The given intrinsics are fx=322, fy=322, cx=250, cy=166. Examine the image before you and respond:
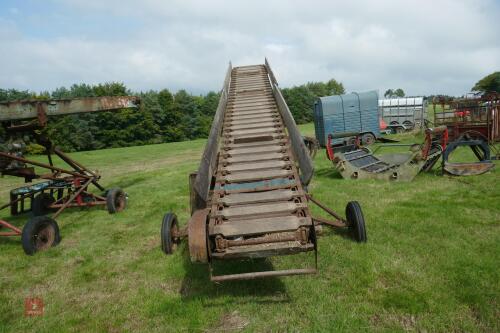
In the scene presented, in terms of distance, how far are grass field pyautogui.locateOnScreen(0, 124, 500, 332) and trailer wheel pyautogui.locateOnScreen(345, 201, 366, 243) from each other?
203mm

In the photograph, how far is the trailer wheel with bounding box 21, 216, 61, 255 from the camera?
20.5ft

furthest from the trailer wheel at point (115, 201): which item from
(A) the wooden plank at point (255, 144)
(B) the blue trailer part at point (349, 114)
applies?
(B) the blue trailer part at point (349, 114)

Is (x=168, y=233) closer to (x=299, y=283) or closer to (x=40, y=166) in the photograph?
(x=299, y=283)

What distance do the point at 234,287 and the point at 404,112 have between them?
28.7 meters

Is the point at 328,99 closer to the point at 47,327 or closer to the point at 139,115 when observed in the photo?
the point at 47,327

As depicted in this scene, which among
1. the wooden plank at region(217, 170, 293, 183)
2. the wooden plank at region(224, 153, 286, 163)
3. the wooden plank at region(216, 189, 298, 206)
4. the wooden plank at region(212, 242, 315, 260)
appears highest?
the wooden plank at region(224, 153, 286, 163)

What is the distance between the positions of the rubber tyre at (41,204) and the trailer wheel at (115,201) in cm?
181

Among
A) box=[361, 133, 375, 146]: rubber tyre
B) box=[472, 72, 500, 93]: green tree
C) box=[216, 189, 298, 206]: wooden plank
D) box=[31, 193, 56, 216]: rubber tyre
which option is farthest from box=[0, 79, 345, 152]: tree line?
box=[472, 72, 500, 93]: green tree

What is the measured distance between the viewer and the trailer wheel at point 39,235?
20.5 feet

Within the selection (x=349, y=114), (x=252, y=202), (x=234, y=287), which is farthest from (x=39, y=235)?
(x=349, y=114)

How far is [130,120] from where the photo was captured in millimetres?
49031

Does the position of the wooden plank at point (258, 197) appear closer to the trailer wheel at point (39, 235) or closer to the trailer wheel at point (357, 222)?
the trailer wheel at point (357, 222)

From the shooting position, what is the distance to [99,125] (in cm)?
4741

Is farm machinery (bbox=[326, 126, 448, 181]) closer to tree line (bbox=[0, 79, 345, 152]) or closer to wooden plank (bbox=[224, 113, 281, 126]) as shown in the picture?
wooden plank (bbox=[224, 113, 281, 126])
